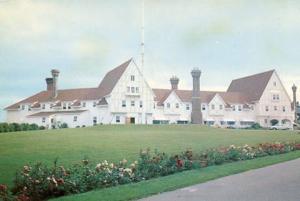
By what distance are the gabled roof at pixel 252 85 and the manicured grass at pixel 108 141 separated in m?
0.88

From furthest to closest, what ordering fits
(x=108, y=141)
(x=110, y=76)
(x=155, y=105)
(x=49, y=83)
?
(x=155, y=105), (x=110, y=76), (x=108, y=141), (x=49, y=83)

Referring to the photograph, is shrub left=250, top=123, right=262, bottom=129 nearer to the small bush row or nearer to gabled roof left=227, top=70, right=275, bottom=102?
gabled roof left=227, top=70, right=275, bottom=102

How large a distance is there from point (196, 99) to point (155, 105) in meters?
1.77

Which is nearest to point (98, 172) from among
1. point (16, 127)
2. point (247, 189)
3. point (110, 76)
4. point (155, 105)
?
point (16, 127)

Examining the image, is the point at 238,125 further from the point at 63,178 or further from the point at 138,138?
the point at 63,178

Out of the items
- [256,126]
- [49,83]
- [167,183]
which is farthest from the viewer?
[256,126]

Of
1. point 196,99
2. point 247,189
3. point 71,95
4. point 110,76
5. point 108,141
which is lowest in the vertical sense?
point 247,189

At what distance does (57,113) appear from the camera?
7.80 metres

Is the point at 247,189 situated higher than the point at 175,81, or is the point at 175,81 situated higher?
the point at 175,81

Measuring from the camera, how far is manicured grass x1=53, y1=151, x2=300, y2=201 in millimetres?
5441

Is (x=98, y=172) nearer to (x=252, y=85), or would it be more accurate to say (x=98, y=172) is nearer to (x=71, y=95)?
(x=71, y=95)

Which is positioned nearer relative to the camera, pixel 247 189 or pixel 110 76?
pixel 247 189

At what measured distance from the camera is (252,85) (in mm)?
9039

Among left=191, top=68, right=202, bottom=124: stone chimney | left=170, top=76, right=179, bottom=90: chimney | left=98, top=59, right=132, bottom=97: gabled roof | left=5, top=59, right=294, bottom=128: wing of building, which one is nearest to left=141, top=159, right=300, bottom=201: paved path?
left=5, top=59, right=294, bottom=128: wing of building
